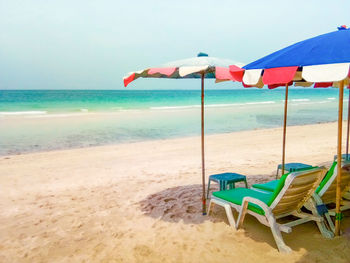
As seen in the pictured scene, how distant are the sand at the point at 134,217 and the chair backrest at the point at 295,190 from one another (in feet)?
1.37

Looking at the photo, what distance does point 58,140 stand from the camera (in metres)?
13.6

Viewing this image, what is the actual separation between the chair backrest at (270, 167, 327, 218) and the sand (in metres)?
0.42

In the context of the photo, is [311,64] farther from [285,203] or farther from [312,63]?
[285,203]

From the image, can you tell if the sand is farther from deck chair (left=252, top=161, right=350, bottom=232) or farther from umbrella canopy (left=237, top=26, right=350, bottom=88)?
umbrella canopy (left=237, top=26, right=350, bottom=88)

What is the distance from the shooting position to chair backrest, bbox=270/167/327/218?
325 cm

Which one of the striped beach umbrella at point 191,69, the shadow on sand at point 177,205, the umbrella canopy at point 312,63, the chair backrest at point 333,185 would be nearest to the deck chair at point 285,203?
the chair backrest at point 333,185

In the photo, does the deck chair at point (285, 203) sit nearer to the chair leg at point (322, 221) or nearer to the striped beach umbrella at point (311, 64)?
the chair leg at point (322, 221)

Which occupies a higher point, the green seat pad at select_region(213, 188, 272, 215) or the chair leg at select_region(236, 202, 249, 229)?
the green seat pad at select_region(213, 188, 272, 215)

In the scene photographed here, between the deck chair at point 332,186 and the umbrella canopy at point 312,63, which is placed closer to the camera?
the umbrella canopy at point 312,63

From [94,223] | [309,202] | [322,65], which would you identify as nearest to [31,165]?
[94,223]

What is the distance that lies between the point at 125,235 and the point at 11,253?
132 cm

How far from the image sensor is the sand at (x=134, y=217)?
3453 mm

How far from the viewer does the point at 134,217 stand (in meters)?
4.53

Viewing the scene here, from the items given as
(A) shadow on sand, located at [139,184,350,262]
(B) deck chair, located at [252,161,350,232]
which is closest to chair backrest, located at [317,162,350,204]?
(B) deck chair, located at [252,161,350,232]
